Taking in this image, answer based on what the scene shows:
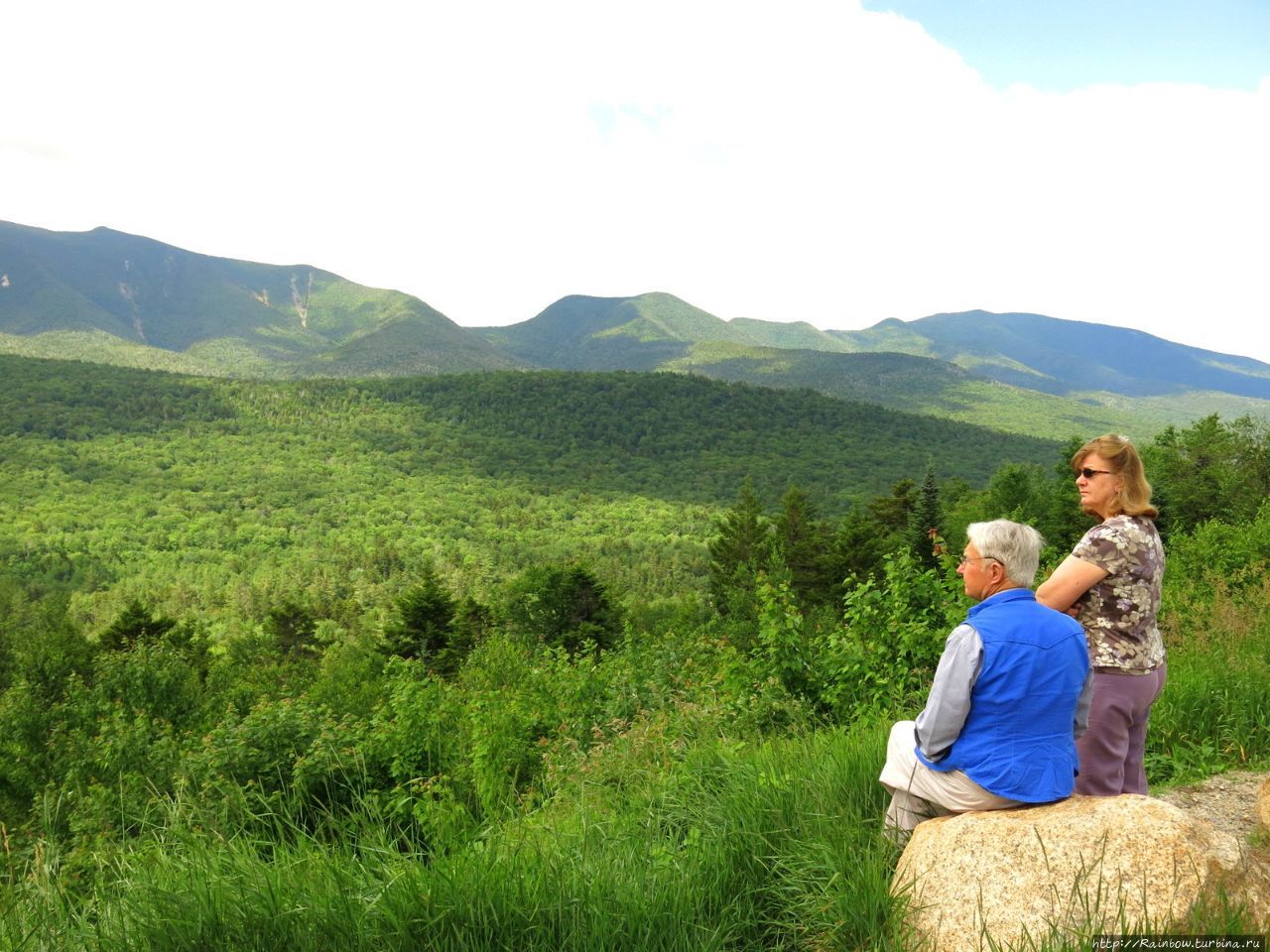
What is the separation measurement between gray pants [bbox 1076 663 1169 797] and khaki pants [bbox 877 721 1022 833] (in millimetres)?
710

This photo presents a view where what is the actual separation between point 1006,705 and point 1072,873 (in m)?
0.50

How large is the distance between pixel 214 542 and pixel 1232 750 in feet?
441

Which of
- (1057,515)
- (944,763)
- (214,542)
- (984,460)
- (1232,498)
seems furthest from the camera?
(984,460)

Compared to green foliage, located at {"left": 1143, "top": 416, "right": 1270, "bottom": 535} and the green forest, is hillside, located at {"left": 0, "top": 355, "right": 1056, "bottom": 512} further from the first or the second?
green foliage, located at {"left": 1143, "top": 416, "right": 1270, "bottom": 535}

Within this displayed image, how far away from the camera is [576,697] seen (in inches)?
369

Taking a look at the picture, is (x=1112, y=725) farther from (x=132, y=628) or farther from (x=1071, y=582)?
(x=132, y=628)

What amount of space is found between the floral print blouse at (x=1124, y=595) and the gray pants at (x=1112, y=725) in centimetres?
6

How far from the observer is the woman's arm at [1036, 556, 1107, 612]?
109 inches

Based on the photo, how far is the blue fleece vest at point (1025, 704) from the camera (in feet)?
7.73

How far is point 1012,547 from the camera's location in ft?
8.27

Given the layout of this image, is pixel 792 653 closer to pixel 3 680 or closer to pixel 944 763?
pixel 944 763

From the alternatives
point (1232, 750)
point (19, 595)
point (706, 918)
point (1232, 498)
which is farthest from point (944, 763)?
point (19, 595)

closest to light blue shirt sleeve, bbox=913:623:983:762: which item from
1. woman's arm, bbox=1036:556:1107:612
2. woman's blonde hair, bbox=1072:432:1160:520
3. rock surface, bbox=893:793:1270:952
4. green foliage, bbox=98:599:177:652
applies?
rock surface, bbox=893:793:1270:952

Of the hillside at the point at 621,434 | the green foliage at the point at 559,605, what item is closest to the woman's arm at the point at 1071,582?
the green foliage at the point at 559,605
